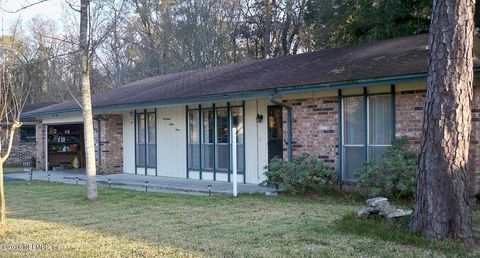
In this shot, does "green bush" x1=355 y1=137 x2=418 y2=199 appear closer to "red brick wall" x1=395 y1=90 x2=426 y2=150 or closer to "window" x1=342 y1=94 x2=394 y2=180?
"red brick wall" x1=395 y1=90 x2=426 y2=150

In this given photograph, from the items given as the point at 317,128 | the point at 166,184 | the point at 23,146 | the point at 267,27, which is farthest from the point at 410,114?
the point at 23,146

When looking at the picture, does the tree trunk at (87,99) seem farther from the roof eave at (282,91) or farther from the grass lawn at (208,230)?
the roof eave at (282,91)

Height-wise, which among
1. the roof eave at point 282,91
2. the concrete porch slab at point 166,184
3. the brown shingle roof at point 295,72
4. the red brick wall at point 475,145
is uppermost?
the brown shingle roof at point 295,72

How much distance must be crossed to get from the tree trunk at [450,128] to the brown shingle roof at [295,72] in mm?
3308

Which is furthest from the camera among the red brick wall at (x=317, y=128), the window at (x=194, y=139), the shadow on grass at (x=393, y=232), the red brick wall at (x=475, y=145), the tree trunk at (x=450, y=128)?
the window at (x=194, y=139)

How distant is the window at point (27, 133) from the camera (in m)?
27.9

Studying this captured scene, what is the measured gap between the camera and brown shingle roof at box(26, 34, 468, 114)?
11.2 meters

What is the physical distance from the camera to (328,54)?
15.3 m

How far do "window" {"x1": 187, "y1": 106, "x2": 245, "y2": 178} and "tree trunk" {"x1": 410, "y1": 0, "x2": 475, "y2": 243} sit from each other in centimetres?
851

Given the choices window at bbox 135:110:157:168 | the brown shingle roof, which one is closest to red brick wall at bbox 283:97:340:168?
the brown shingle roof

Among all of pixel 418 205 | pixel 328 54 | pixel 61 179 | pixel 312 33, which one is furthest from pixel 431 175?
pixel 312 33

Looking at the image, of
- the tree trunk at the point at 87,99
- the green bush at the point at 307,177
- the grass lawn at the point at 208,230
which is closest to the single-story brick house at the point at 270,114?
the green bush at the point at 307,177

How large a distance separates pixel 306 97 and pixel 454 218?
6501 millimetres

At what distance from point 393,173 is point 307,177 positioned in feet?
6.54
